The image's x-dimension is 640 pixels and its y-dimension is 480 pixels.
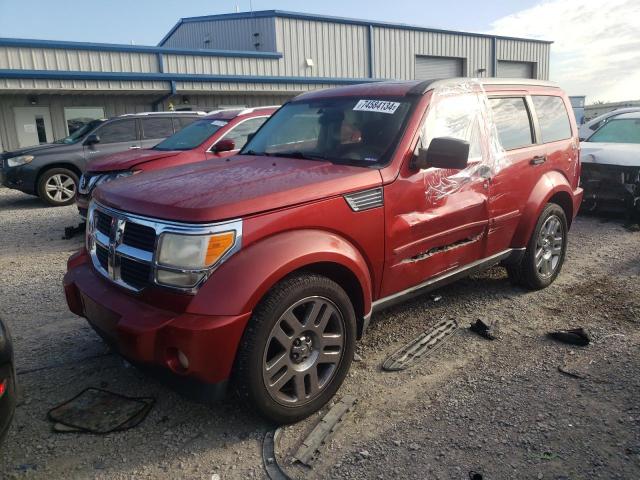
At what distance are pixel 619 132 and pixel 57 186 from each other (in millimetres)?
10456

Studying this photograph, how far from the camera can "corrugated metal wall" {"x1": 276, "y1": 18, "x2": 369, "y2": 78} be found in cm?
2142

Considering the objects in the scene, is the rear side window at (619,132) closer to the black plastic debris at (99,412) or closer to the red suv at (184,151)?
the red suv at (184,151)

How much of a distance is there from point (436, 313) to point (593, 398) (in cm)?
152

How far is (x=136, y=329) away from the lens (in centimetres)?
255

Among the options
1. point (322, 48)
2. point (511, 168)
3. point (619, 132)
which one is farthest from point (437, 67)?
point (511, 168)

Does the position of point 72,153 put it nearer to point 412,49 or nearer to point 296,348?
point 296,348

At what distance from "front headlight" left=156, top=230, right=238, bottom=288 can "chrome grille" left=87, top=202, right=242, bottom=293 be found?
0.4 inches

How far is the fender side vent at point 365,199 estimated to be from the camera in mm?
3074

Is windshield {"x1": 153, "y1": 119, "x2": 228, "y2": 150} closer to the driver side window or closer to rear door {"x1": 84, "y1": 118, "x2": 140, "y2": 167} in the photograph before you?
rear door {"x1": 84, "y1": 118, "x2": 140, "y2": 167}

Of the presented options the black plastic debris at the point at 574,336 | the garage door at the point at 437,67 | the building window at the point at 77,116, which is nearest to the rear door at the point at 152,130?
the building window at the point at 77,116

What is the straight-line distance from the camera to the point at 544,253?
4.92 m

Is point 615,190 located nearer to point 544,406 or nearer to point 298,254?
point 544,406

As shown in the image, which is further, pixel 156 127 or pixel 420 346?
pixel 156 127

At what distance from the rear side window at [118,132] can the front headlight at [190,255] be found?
9066mm
